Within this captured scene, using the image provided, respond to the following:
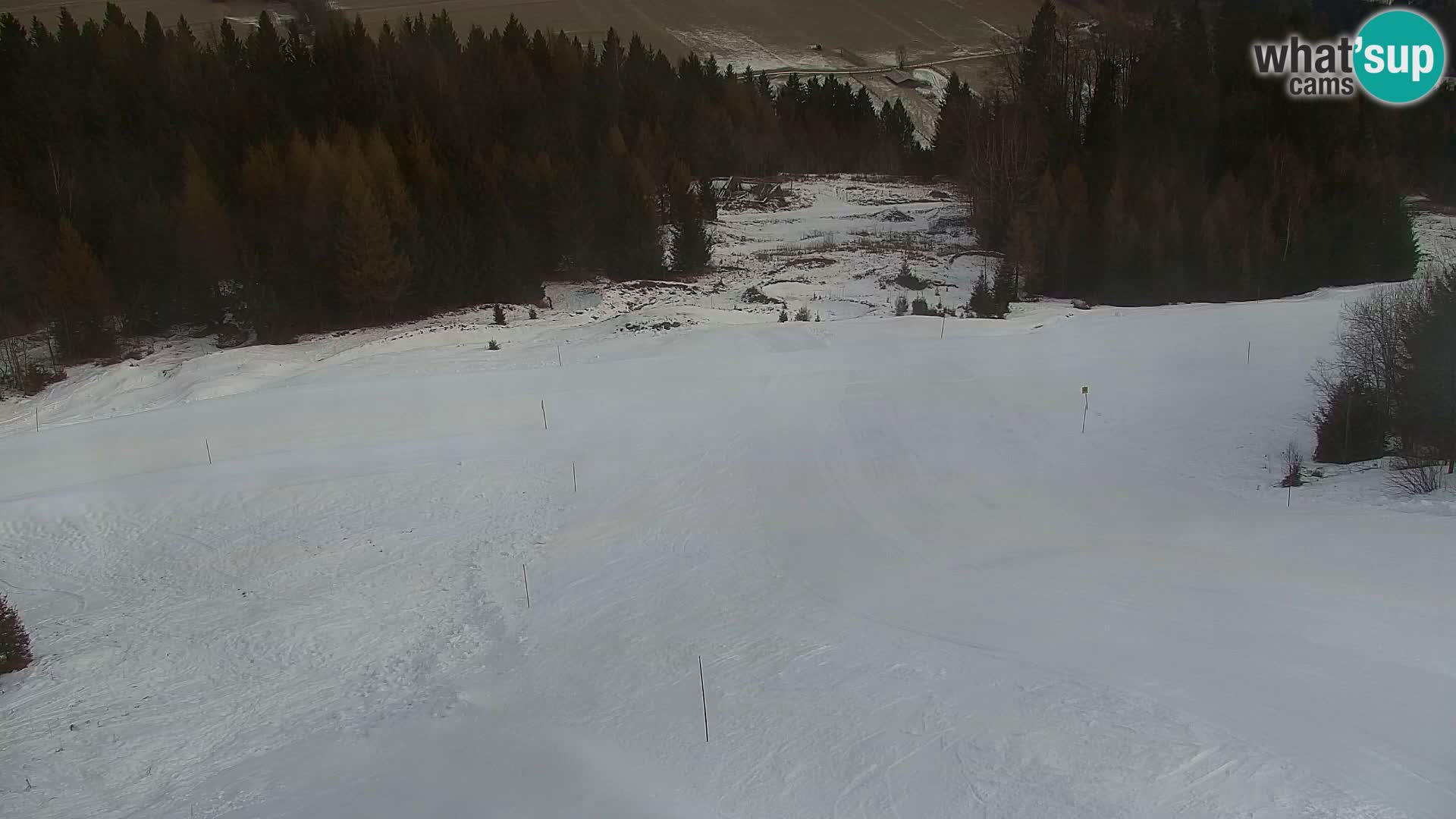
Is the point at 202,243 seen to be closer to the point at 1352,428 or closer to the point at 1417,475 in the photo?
the point at 1352,428

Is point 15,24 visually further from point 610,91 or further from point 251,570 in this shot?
point 251,570

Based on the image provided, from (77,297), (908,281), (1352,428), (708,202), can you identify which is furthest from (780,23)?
(1352,428)

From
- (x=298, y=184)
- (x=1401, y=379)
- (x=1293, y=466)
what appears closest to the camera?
(x=1293, y=466)

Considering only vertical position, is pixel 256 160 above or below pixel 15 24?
below

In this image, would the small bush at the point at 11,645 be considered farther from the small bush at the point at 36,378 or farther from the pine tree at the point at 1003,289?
the pine tree at the point at 1003,289

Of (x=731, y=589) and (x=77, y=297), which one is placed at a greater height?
(x=77, y=297)

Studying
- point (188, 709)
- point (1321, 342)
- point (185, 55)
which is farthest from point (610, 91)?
point (188, 709)

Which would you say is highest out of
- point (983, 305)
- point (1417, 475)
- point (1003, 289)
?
point (1003, 289)
